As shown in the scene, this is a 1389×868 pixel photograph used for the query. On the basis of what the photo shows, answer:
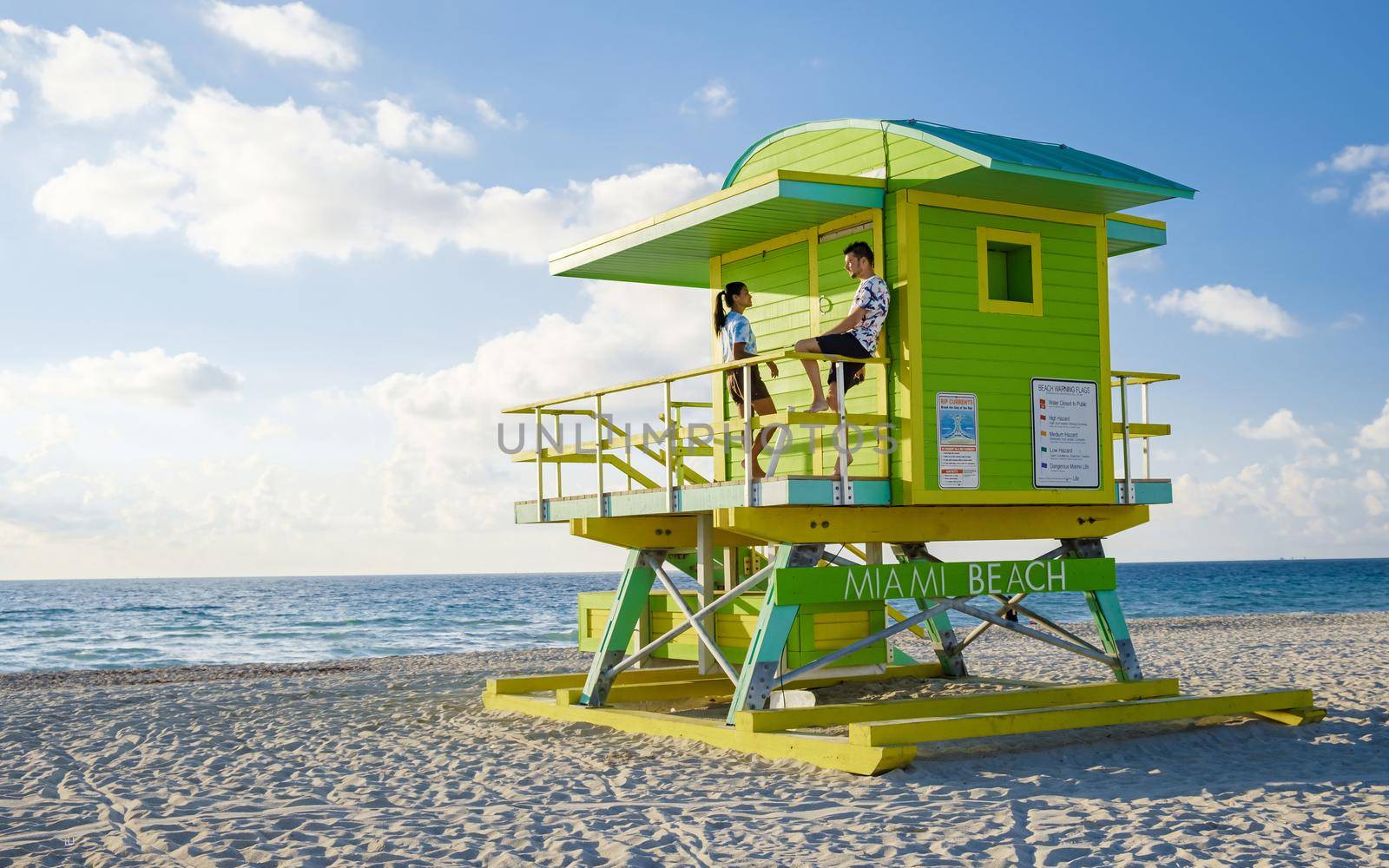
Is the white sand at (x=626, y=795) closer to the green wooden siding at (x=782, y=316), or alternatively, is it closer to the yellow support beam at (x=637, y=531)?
the yellow support beam at (x=637, y=531)

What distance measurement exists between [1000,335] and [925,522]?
173 centimetres

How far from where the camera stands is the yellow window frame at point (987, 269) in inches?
430

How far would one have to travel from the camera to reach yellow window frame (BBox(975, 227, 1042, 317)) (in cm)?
1091

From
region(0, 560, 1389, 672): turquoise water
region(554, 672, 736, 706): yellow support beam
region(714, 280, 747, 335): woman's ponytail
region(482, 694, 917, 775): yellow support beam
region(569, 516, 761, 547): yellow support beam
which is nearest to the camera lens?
region(482, 694, 917, 775): yellow support beam

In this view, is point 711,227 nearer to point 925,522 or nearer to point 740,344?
point 740,344

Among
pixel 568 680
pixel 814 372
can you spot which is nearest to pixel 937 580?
pixel 814 372

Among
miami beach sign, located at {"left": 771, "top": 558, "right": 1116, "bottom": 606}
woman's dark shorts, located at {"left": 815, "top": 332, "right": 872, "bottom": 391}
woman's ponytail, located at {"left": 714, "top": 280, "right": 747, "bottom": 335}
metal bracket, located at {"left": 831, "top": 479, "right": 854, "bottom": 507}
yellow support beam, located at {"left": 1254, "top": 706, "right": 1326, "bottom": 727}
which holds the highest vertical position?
woman's ponytail, located at {"left": 714, "top": 280, "right": 747, "bottom": 335}

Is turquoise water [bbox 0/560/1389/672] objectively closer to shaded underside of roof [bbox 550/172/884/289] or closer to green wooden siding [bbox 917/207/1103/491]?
shaded underside of roof [bbox 550/172/884/289]

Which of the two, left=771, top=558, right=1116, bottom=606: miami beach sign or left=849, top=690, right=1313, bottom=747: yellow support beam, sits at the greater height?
left=771, top=558, right=1116, bottom=606: miami beach sign

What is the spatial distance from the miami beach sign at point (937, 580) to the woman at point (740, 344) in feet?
3.99

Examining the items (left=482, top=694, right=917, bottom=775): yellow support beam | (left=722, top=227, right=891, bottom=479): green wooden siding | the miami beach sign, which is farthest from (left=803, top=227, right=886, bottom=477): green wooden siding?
(left=482, top=694, right=917, bottom=775): yellow support beam

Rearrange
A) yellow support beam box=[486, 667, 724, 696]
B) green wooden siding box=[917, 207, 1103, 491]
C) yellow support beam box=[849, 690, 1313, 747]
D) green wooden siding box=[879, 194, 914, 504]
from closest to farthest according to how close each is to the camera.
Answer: yellow support beam box=[849, 690, 1313, 747] < green wooden siding box=[879, 194, 914, 504] < green wooden siding box=[917, 207, 1103, 491] < yellow support beam box=[486, 667, 724, 696]

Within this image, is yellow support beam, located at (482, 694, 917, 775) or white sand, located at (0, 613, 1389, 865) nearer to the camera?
white sand, located at (0, 613, 1389, 865)

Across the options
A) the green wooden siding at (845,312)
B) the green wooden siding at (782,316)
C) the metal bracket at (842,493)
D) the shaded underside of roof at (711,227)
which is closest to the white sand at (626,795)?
the metal bracket at (842,493)
